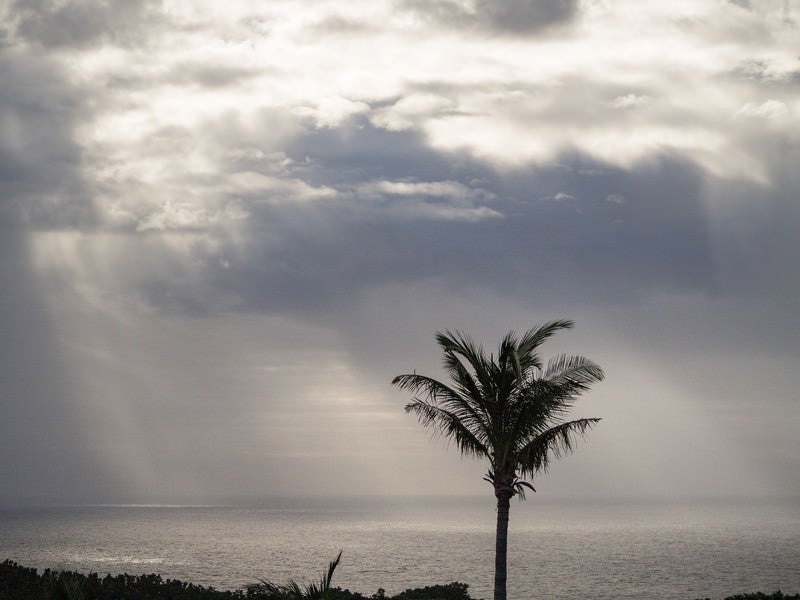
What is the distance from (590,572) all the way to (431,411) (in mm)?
69026

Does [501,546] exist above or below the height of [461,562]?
above

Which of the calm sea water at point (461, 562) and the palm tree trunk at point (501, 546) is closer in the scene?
the palm tree trunk at point (501, 546)

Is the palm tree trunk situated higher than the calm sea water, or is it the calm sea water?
the palm tree trunk

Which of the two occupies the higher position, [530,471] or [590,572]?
[530,471]

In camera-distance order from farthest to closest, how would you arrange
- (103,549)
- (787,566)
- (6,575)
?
(103,549) → (787,566) → (6,575)

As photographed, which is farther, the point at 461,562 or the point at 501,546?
the point at 461,562

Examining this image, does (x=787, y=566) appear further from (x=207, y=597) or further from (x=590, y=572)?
(x=207, y=597)

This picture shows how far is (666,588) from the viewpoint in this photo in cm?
7419

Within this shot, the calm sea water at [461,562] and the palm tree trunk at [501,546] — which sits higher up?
the palm tree trunk at [501,546]

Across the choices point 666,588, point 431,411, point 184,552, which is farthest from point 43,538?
point 431,411

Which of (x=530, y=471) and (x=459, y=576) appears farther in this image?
(x=459, y=576)

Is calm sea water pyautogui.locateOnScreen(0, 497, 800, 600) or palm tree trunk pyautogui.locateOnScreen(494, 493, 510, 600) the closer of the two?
palm tree trunk pyautogui.locateOnScreen(494, 493, 510, 600)

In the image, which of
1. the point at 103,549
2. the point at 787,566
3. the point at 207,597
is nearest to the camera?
the point at 207,597

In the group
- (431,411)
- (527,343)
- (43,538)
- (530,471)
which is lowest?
(43,538)
